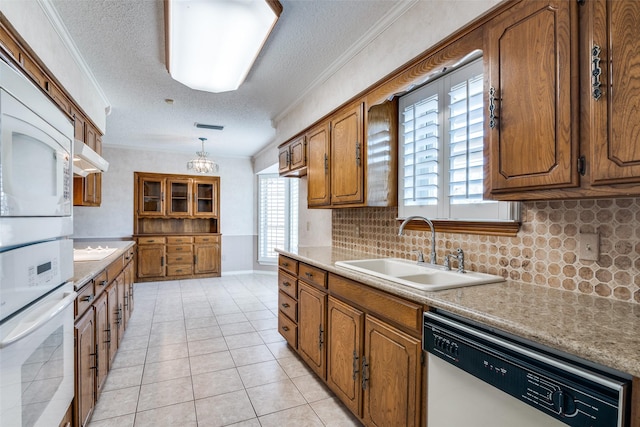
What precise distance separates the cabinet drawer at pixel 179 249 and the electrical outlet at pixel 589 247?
6.18 meters

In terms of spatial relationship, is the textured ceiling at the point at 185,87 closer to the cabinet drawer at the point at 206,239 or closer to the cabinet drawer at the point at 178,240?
the cabinet drawer at the point at 178,240

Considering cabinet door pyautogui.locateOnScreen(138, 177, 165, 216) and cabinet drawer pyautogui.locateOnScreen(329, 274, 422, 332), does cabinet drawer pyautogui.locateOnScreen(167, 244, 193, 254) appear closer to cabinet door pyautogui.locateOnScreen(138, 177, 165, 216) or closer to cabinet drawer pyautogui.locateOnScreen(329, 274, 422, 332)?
cabinet door pyautogui.locateOnScreen(138, 177, 165, 216)

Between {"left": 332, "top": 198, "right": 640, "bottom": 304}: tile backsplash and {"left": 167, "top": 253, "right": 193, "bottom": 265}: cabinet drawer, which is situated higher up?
{"left": 332, "top": 198, "right": 640, "bottom": 304}: tile backsplash

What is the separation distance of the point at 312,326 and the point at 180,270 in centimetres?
458

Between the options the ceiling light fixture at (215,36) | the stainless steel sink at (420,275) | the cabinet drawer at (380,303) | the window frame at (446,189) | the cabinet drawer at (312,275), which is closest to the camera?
the cabinet drawer at (380,303)

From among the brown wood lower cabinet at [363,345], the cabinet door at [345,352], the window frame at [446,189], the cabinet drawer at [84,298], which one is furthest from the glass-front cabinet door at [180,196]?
the window frame at [446,189]

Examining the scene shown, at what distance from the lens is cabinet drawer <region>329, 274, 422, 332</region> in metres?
1.45

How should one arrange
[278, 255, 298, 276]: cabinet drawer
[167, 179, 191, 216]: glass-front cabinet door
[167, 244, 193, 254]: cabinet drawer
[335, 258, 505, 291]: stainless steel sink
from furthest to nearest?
[167, 179, 191, 216]: glass-front cabinet door → [167, 244, 193, 254]: cabinet drawer → [278, 255, 298, 276]: cabinet drawer → [335, 258, 505, 291]: stainless steel sink

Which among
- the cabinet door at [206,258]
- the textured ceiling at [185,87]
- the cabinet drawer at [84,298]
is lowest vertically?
the cabinet door at [206,258]

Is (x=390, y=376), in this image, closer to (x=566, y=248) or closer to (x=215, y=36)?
Result: (x=566, y=248)

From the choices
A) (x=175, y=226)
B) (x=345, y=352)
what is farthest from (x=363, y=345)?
(x=175, y=226)

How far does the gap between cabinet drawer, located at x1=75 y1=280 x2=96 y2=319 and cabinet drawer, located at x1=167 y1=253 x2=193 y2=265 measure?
442 cm

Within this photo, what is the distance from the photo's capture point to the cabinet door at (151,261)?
5938 mm

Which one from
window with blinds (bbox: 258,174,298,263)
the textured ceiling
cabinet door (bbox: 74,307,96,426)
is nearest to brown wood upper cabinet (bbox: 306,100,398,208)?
the textured ceiling
